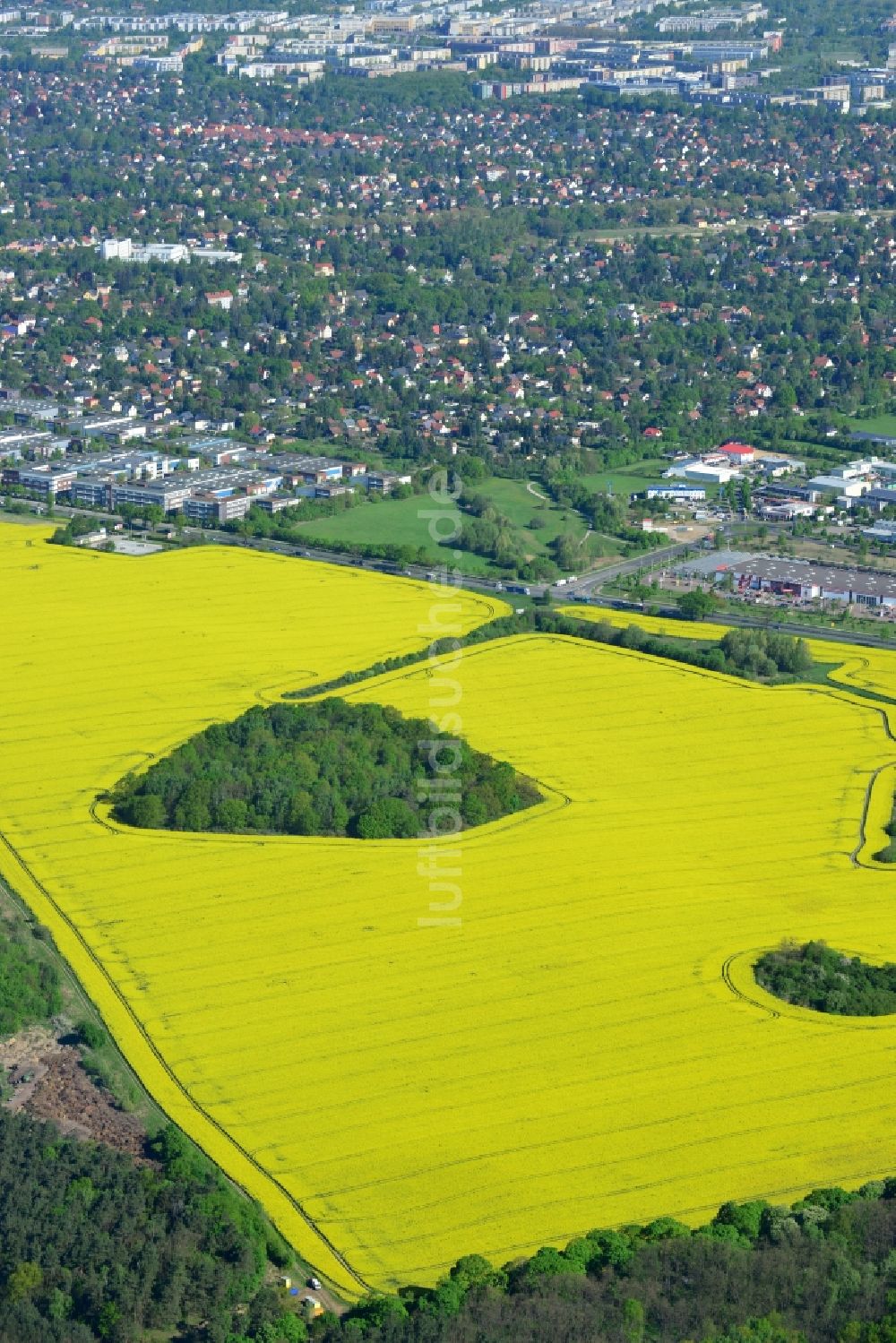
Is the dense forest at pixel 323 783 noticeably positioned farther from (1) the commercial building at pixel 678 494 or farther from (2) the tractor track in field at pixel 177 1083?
(1) the commercial building at pixel 678 494

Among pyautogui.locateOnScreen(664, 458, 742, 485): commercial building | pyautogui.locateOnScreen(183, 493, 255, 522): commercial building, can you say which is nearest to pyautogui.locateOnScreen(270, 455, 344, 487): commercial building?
pyautogui.locateOnScreen(183, 493, 255, 522): commercial building

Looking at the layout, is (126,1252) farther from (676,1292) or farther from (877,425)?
(877,425)

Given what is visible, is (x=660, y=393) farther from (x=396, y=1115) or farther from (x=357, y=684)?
(x=396, y=1115)

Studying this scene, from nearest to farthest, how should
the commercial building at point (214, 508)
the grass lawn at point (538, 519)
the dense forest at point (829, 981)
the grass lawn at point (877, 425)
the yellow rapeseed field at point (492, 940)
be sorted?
the yellow rapeseed field at point (492, 940) → the dense forest at point (829, 981) → the grass lawn at point (538, 519) → the commercial building at point (214, 508) → the grass lawn at point (877, 425)

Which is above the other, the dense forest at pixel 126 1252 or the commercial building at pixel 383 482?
the dense forest at pixel 126 1252

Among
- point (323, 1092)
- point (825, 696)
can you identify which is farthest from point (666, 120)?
point (323, 1092)

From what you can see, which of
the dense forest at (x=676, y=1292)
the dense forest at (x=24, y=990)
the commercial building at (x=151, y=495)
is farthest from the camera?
the commercial building at (x=151, y=495)

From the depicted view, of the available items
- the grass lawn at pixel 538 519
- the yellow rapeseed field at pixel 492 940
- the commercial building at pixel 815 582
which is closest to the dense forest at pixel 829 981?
the yellow rapeseed field at pixel 492 940
